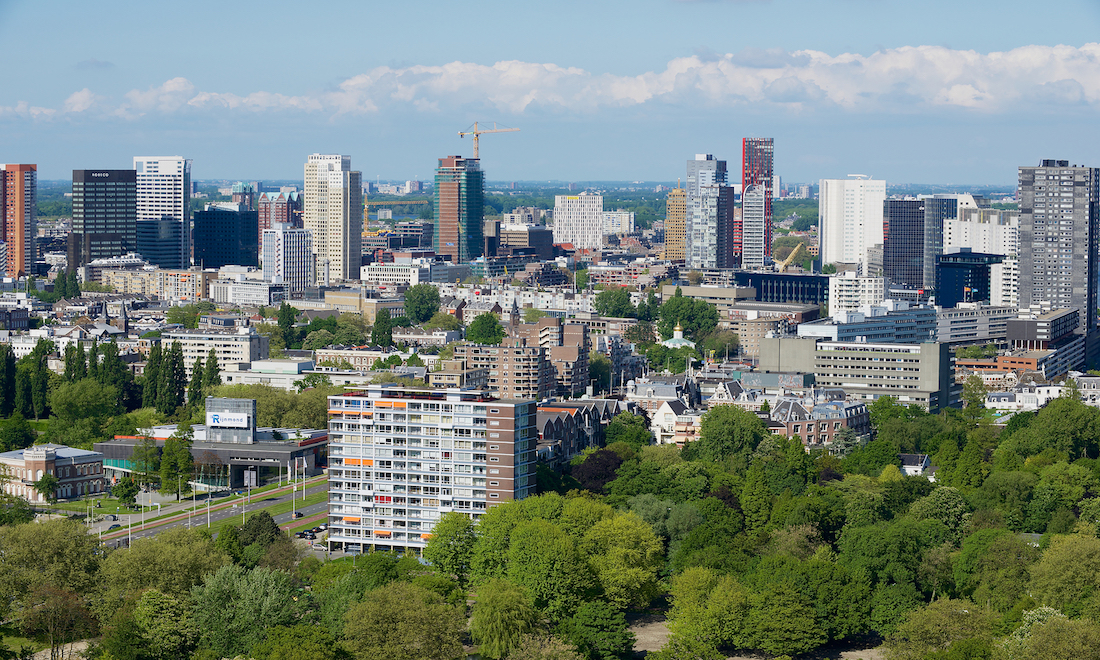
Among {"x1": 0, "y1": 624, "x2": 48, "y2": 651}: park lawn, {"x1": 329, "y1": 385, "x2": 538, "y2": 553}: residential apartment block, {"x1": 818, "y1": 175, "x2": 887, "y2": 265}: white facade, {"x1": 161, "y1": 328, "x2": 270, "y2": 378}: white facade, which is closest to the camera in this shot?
→ {"x1": 0, "y1": 624, "x2": 48, "y2": 651}: park lawn

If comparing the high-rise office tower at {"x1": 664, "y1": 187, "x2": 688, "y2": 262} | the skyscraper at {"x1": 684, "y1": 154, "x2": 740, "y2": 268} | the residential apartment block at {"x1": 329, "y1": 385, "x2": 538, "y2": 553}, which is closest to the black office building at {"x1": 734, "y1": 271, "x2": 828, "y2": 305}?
the skyscraper at {"x1": 684, "y1": 154, "x2": 740, "y2": 268}

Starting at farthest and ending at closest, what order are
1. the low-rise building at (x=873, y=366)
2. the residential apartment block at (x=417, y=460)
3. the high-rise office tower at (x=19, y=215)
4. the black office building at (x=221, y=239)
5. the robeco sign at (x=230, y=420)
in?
the black office building at (x=221, y=239) < the high-rise office tower at (x=19, y=215) < the low-rise building at (x=873, y=366) < the robeco sign at (x=230, y=420) < the residential apartment block at (x=417, y=460)

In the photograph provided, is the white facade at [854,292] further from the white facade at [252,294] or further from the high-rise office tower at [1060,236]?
the white facade at [252,294]

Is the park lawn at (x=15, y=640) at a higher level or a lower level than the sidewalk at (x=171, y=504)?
lower

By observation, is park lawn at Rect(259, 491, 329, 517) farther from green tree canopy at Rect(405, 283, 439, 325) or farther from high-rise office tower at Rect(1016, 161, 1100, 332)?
high-rise office tower at Rect(1016, 161, 1100, 332)

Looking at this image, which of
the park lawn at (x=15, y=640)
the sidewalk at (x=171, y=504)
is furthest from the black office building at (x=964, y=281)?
the park lawn at (x=15, y=640)

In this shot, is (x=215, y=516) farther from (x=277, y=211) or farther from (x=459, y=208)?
(x=277, y=211)

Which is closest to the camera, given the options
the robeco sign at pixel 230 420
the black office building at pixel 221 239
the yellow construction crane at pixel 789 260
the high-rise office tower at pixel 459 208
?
the robeco sign at pixel 230 420
